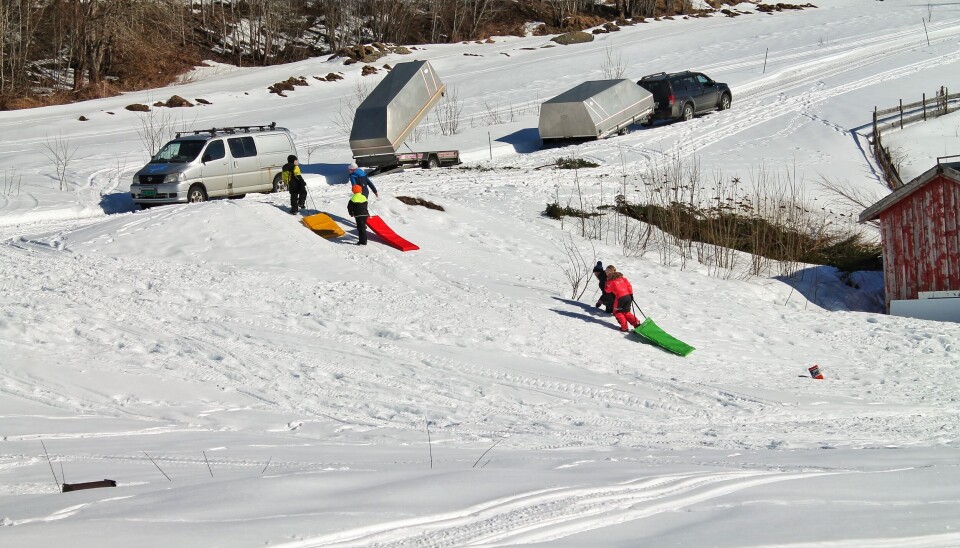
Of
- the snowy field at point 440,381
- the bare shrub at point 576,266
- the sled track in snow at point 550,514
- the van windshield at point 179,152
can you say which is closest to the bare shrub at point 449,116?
the snowy field at point 440,381

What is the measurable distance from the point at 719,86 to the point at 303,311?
25460 millimetres

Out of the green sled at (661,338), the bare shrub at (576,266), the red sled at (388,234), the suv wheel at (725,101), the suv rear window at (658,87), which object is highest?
the suv rear window at (658,87)

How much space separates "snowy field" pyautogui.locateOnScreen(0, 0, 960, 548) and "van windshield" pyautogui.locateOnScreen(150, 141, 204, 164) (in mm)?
1884

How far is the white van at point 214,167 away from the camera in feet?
67.7

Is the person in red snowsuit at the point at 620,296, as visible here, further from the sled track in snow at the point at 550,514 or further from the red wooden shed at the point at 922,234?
the sled track in snow at the point at 550,514

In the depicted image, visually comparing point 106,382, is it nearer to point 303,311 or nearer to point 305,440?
point 305,440

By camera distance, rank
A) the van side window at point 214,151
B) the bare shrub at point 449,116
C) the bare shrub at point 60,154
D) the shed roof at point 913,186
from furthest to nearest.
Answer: the bare shrub at point 449,116 < the bare shrub at point 60,154 < the van side window at point 214,151 < the shed roof at point 913,186

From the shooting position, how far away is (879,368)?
45.7 ft

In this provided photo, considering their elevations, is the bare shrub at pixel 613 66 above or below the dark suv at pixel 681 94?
above

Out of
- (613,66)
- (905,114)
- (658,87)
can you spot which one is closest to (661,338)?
(658,87)

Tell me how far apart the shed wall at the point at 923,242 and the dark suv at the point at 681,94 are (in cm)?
1417

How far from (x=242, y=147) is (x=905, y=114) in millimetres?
25609

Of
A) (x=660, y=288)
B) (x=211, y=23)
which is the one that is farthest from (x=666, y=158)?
(x=211, y=23)

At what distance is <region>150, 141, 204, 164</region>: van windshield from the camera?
835 inches
